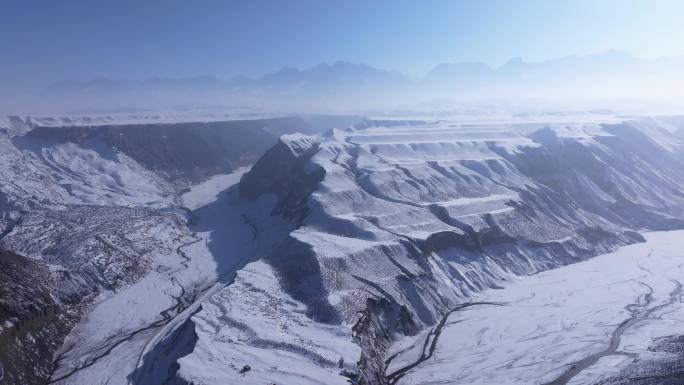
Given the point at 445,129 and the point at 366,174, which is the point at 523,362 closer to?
the point at 366,174

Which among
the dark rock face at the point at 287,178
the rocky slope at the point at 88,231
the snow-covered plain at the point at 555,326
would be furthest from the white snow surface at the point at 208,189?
the snow-covered plain at the point at 555,326

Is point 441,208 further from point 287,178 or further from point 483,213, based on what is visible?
point 287,178

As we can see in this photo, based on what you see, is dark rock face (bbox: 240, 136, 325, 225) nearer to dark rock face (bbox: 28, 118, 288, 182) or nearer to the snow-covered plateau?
the snow-covered plateau

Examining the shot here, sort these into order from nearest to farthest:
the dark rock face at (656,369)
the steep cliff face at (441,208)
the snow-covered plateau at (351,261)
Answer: the dark rock face at (656,369) < the snow-covered plateau at (351,261) < the steep cliff face at (441,208)

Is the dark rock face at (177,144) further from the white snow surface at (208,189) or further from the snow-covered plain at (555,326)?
the snow-covered plain at (555,326)

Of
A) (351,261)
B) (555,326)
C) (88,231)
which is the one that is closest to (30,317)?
(88,231)

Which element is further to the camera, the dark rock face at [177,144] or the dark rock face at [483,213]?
the dark rock face at [177,144]
